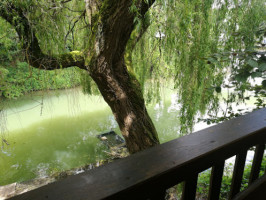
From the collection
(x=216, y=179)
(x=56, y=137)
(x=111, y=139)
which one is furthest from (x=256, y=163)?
(x=56, y=137)

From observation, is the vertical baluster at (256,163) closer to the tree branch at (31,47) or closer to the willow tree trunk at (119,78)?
the willow tree trunk at (119,78)

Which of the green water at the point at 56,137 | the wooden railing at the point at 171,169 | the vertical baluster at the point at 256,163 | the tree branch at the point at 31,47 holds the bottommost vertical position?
the green water at the point at 56,137

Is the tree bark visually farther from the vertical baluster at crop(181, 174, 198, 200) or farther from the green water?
the vertical baluster at crop(181, 174, 198, 200)

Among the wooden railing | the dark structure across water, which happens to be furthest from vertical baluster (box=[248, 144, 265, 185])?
the dark structure across water

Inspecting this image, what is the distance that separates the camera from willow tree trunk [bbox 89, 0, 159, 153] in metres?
1.75

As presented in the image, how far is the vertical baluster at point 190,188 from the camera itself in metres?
0.46

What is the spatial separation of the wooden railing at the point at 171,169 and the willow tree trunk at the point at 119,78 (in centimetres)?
145

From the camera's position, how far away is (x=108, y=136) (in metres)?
4.98

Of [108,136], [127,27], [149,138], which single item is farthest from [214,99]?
[108,136]

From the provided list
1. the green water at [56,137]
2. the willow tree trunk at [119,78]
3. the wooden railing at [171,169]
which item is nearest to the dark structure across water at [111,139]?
the green water at [56,137]

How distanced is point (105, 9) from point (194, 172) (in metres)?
1.66

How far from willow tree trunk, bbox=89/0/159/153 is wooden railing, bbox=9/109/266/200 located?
145 cm

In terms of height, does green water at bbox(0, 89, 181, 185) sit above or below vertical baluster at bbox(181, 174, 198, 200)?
below

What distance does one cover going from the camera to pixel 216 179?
0.53 meters
